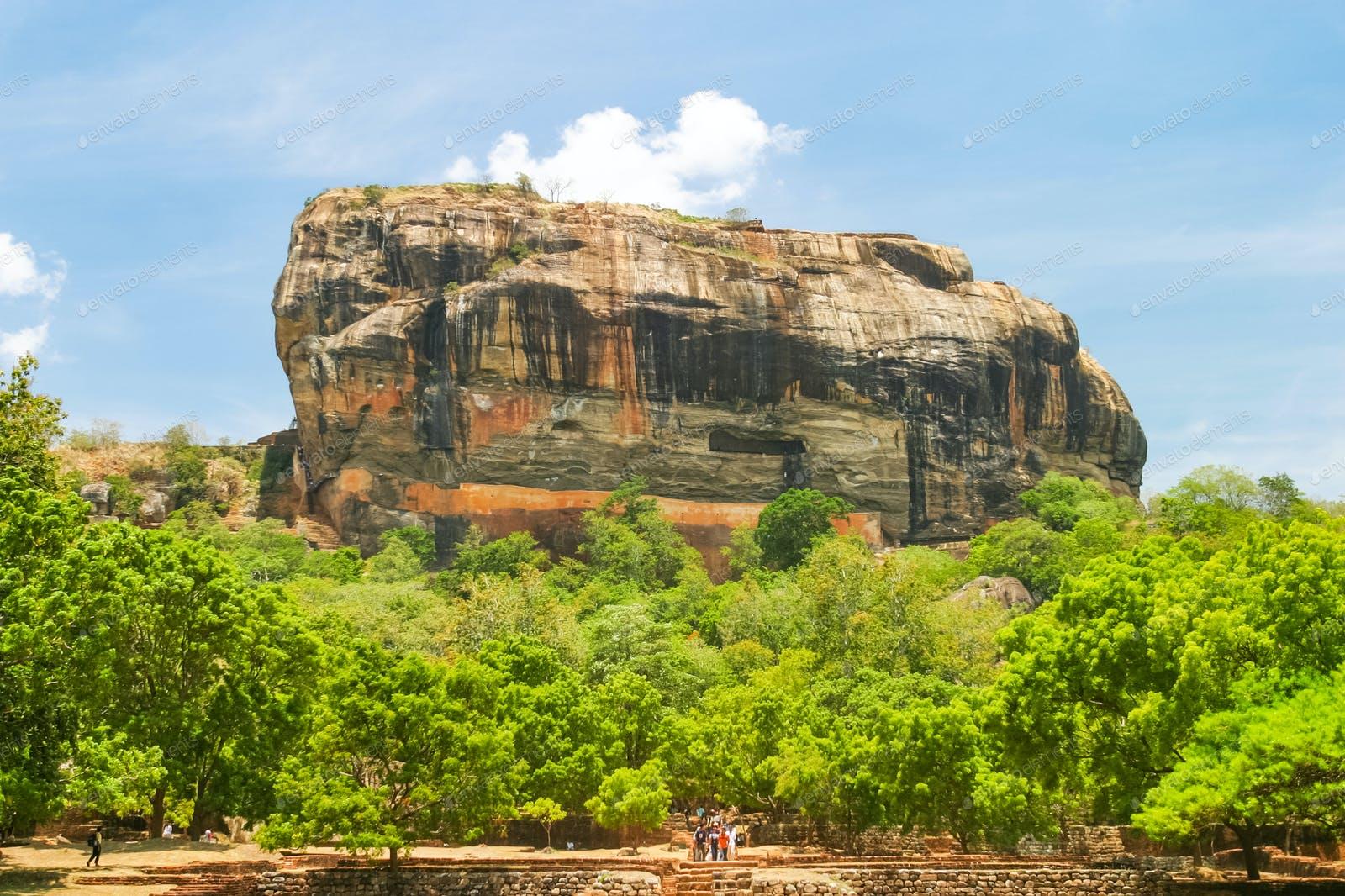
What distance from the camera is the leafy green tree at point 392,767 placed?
74.1 feet

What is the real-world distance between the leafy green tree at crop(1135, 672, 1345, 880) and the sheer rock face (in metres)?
42.5

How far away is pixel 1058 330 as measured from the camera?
225 feet

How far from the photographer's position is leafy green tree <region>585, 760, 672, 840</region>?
85.5 ft

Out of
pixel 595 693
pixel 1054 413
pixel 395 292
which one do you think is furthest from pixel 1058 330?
pixel 595 693

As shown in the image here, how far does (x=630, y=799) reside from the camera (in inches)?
1022

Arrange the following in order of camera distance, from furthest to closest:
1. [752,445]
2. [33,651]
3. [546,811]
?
1. [752,445]
2. [546,811]
3. [33,651]

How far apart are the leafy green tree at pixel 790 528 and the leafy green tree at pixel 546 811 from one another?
102ft

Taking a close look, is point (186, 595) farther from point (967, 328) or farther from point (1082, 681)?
point (967, 328)

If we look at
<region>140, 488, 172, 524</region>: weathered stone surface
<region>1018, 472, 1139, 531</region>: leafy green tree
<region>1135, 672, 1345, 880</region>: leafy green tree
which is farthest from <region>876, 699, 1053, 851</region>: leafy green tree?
<region>140, 488, 172, 524</region>: weathered stone surface

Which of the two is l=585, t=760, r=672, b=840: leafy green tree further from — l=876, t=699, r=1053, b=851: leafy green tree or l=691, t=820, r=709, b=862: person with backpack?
l=876, t=699, r=1053, b=851: leafy green tree

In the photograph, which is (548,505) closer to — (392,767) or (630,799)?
(630,799)

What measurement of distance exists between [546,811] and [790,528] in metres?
33.0

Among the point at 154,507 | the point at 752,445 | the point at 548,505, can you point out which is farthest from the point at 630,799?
the point at 154,507

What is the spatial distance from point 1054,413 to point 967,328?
745 cm
